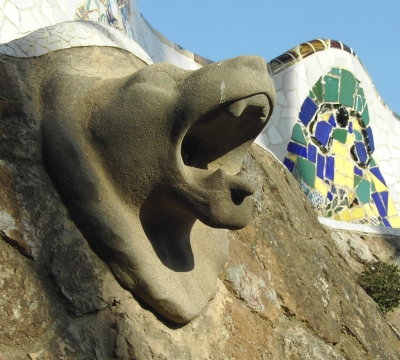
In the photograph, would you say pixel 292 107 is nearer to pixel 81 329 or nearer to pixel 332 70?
pixel 332 70

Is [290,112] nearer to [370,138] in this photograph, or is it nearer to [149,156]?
[370,138]

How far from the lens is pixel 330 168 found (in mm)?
4746

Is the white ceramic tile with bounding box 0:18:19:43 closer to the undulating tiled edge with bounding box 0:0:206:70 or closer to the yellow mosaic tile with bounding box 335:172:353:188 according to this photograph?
the undulating tiled edge with bounding box 0:0:206:70

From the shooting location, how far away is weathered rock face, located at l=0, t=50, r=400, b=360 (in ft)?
5.66

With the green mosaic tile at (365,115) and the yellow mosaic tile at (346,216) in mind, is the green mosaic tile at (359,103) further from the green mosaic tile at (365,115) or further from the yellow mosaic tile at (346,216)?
the yellow mosaic tile at (346,216)

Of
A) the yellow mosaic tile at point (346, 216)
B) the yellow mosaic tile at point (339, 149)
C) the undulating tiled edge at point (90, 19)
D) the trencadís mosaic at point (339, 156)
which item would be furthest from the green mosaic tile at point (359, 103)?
the undulating tiled edge at point (90, 19)

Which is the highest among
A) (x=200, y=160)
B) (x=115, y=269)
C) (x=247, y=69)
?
(x=247, y=69)

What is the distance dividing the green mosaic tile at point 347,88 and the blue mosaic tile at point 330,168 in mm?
421

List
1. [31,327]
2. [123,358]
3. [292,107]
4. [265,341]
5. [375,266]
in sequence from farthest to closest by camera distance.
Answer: [292,107] → [375,266] → [265,341] → [123,358] → [31,327]

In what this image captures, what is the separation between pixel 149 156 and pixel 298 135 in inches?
115

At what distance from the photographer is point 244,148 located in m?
1.99

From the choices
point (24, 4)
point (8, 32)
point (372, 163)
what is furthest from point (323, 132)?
point (8, 32)

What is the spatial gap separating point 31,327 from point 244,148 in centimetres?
71

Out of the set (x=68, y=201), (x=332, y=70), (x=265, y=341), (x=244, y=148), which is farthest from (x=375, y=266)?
(x=68, y=201)
